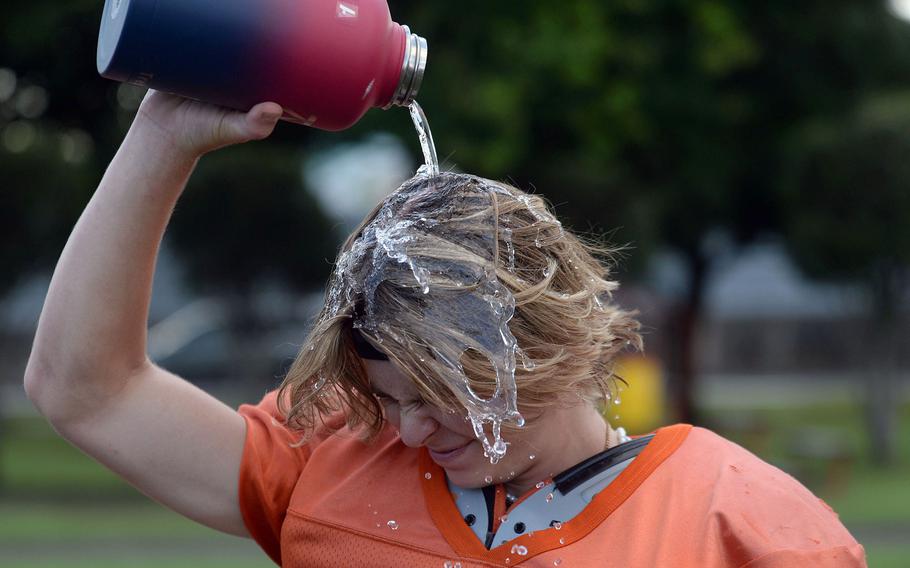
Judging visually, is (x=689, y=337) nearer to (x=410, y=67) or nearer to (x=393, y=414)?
(x=393, y=414)

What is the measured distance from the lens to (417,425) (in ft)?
6.74

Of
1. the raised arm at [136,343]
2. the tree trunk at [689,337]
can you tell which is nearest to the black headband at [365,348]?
the raised arm at [136,343]

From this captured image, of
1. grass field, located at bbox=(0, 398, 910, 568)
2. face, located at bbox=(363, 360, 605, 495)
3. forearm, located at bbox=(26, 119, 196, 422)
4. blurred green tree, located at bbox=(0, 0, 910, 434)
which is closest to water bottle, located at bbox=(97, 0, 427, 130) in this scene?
forearm, located at bbox=(26, 119, 196, 422)

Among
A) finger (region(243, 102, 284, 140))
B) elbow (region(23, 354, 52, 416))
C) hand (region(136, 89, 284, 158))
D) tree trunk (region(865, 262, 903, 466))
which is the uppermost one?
finger (region(243, 102, 284, 140))

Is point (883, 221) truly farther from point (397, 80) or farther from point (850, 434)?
point (397, 80)

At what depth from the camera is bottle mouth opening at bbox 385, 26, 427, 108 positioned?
2.02 meters

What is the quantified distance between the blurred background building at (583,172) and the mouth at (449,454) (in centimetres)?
647

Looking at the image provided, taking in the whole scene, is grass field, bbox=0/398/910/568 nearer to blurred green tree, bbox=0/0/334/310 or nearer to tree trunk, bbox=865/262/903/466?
tree trunk, bbox=865/262/903/466

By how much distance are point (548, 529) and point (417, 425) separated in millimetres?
282

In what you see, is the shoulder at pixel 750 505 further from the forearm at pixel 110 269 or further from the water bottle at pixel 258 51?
the forearm at pixel 110 269

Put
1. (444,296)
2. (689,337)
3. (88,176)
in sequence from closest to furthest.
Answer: (444,296), (88,176), (689,337)

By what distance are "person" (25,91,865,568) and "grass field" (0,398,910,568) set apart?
5.86 m

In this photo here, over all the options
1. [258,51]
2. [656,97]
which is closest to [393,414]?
[258,51]

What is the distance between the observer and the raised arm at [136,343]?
6.62ft
